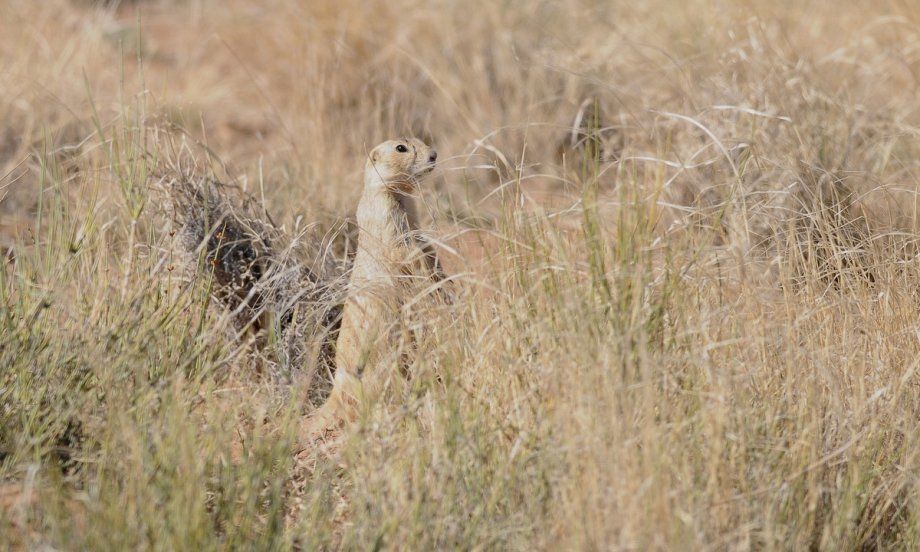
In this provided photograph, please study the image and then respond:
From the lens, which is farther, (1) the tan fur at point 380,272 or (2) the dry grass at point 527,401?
(1) the tan fur at point 380,272

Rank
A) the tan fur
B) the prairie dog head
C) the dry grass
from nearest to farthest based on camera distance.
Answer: the dry grass
the tan fur
the prairie dog head

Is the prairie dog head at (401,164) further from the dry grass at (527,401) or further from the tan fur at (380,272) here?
the dry grass at (527,401)

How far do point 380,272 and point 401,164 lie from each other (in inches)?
22.3

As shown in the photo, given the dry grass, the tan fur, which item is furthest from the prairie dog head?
the dry grass

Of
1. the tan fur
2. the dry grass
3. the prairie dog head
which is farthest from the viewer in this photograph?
the prairie dog head

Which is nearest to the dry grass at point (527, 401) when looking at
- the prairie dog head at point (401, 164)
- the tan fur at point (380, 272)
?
the tan fur at point (380, 272)

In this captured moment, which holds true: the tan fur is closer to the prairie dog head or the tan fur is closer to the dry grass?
the prairie dog head

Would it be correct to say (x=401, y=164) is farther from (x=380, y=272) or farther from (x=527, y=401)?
(x=527, y=401)

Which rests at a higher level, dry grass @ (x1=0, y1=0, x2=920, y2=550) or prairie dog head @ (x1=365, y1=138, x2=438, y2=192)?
prairie dog head @ (x1=365, y1=138, x2=438, y2=192)

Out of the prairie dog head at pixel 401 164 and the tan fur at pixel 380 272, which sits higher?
the prairie dog head at pixel 401 164

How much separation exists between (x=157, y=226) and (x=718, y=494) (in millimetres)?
2556

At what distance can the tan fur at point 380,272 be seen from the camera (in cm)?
346

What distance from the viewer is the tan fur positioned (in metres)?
3.46

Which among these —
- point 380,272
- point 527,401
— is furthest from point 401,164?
point 527,401
